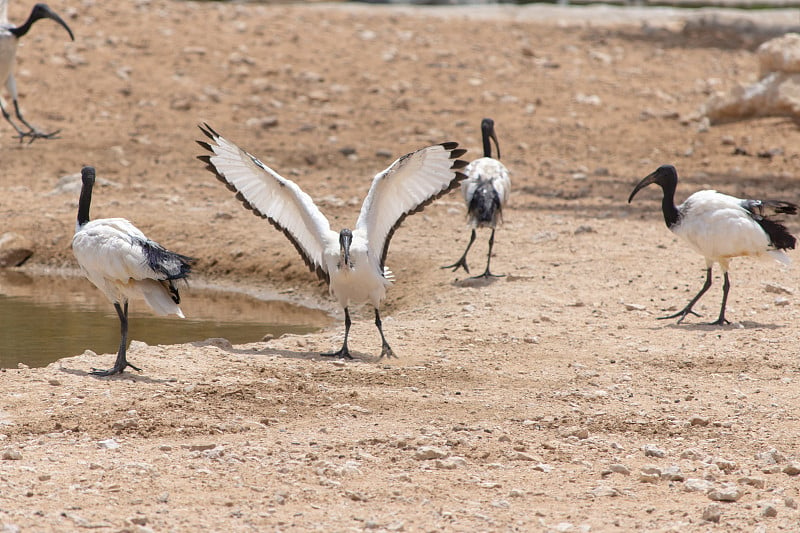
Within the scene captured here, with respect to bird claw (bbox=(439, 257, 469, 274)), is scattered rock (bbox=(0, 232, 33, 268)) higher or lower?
lower

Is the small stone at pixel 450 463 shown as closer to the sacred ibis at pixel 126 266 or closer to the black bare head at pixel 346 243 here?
the black bare head at pixel 346 243

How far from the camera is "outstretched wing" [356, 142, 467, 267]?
8352mm

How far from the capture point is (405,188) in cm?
861

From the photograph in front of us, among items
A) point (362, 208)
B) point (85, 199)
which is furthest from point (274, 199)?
point (85, 199)

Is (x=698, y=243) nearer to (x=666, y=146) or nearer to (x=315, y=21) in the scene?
(x=666, y=146)

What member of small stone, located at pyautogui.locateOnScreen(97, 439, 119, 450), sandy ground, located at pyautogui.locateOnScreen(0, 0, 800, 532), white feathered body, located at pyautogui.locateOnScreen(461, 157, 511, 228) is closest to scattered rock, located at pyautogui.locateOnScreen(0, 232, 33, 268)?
sandy ground, located at pyautogui.locateOnScreen(0, 0, 800, 532)

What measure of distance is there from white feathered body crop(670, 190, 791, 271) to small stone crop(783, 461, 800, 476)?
3565 mm

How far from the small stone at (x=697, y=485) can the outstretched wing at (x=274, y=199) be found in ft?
12.0

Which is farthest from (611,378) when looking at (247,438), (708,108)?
(708,108)

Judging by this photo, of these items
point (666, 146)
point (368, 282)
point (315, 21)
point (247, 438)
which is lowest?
point (247, 438)

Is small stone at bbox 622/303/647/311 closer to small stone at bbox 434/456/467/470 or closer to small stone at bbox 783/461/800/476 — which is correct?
small stone at bbox 783/461/800/476

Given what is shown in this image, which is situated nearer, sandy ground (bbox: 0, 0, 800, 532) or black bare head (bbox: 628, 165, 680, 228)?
sandy ground (bbox: 0, 0, 800, 532)

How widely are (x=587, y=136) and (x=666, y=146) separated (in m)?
1.27

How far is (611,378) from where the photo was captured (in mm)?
7980
